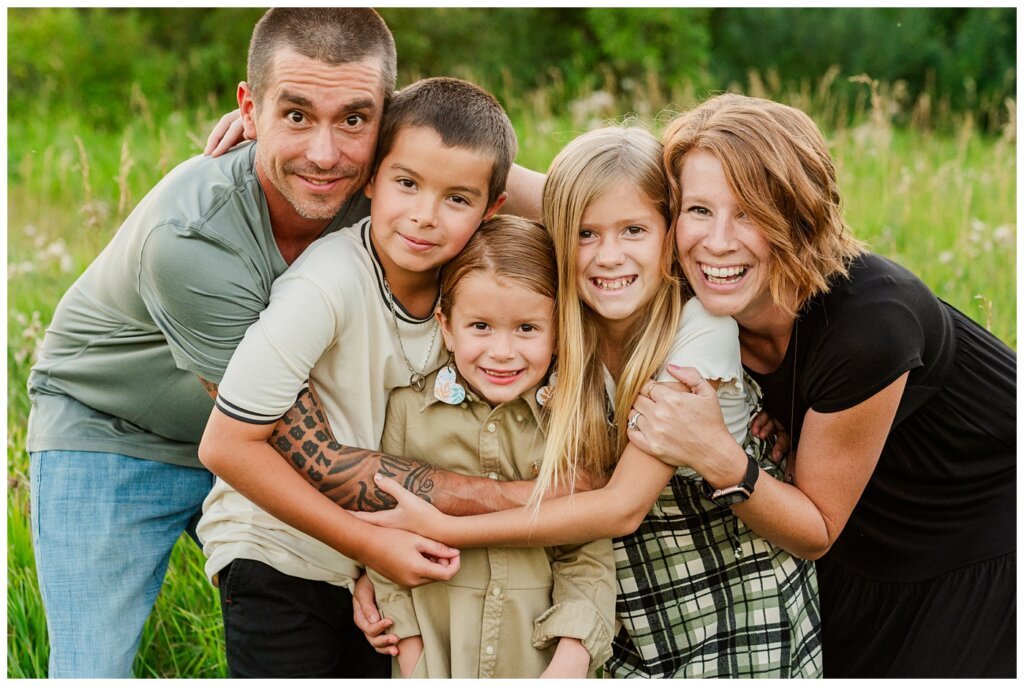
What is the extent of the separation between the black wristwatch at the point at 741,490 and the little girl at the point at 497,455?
0.35 metres

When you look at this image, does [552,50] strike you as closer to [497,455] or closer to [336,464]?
[497,455]

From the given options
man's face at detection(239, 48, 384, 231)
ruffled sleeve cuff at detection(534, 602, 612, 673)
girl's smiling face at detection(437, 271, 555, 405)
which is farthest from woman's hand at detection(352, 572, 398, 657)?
man's face at detection(239, 48, 384, 231)

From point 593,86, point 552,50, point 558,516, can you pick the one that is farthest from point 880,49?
point 558,516

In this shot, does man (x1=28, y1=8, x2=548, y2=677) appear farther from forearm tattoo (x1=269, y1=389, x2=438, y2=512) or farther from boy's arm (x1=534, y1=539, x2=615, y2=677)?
boy's arm (x1=534, y1=539, x2=615, y2=677)

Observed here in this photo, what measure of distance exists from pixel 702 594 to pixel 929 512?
0.75 m

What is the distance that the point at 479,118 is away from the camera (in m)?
2.85

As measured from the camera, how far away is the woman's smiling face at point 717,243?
2.72m

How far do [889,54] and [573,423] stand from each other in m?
9.91

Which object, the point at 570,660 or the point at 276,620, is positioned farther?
the point at 276,620

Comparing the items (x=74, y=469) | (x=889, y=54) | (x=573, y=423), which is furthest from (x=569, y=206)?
(x=889, y=54)

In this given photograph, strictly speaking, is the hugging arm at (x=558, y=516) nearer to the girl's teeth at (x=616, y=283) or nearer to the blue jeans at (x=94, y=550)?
the girl's teeth at (x=616, y=283)

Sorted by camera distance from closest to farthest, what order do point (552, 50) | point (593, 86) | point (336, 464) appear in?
1. point (336, 464)
2. point (593, 86)
3. point (552, 50)

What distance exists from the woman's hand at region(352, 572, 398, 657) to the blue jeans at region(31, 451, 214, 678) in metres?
0.84

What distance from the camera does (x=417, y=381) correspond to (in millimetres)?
2875
